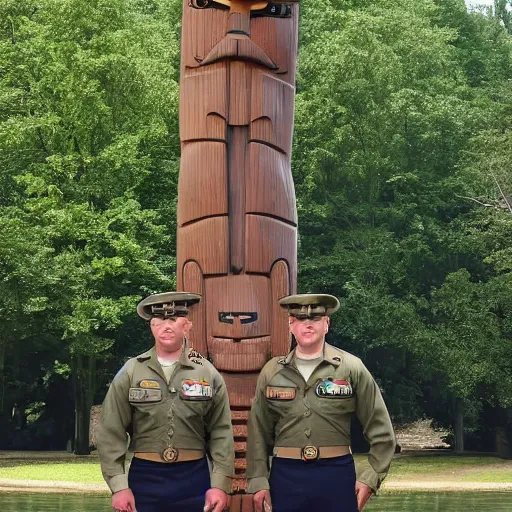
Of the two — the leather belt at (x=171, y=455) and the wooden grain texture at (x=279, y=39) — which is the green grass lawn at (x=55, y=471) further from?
the leather belt at (x=171, y=455)

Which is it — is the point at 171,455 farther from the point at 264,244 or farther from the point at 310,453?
the point at 264,244

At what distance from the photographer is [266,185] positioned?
8.90m

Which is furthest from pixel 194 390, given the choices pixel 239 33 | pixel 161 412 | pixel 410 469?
pixel 410 469

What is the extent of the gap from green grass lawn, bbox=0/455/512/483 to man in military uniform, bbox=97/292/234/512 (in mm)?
15875

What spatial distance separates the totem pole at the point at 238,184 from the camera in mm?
8602

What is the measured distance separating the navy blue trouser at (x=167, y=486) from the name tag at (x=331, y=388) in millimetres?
729

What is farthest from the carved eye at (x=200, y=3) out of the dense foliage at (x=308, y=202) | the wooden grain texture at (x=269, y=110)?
the dense foliage at (x=308, y=202)

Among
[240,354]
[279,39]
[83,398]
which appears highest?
[279,39]

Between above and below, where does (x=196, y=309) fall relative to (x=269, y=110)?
below

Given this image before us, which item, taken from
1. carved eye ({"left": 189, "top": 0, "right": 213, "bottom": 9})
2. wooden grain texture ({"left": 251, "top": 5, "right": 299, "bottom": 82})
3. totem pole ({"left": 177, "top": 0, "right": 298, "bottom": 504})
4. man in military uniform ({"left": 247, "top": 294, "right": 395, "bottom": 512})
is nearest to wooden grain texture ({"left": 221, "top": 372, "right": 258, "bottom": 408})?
totem pole ({"left": 177, "top": 0, "right": 298, "bottom": 504})

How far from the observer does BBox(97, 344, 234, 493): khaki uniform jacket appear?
622cm

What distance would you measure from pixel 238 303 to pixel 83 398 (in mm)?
21272

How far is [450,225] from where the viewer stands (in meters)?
32.8

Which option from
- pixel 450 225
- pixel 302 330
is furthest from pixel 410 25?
pixel 302 330
